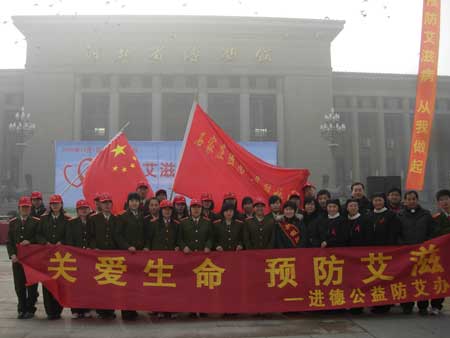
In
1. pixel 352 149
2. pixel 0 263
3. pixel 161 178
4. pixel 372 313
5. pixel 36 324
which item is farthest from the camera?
pixel 352 149

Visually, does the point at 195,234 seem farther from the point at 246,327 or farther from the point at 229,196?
the point at 246,327

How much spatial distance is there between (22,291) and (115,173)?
266 centimetres

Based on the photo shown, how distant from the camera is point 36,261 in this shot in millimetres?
5012

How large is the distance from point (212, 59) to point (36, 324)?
24.9 meters

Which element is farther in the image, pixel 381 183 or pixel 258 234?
pixel 381 183

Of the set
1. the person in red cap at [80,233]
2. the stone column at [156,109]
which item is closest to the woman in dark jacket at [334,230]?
the person in red cap at [80,233]

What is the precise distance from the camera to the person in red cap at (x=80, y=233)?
5.21 meters

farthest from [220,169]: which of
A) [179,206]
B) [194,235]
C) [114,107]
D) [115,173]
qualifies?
[114,107]

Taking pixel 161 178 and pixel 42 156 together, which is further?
pixel 42 156

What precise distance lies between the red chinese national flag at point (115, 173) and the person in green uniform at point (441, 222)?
15.0ft

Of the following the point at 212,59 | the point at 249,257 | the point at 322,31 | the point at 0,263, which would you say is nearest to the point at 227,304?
the point at 249,257

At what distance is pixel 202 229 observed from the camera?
5312 millimetres

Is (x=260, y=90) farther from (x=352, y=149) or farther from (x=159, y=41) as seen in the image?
(x=352, y=149)

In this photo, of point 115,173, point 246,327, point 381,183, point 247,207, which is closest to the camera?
point 246,327
